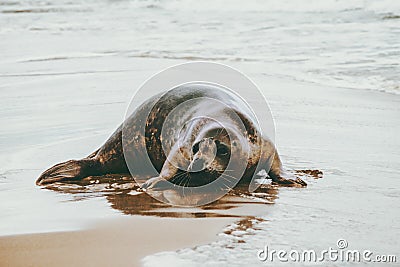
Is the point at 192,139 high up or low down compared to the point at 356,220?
Result: up

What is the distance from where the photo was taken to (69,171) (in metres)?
4.54

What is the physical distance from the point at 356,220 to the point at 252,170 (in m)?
0.72

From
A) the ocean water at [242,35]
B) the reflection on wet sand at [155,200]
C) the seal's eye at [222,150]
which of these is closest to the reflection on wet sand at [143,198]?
the reflection on wet sand at [155,200]

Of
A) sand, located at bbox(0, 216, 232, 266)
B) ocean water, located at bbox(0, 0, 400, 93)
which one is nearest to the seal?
sand, located at bbox(0, 216, 232, 266)

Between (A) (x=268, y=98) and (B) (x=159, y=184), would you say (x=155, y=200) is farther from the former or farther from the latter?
(A) (x=268, y=98)

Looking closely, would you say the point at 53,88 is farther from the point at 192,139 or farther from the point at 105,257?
the point at 105,257

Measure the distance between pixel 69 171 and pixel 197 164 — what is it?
109 centimetres

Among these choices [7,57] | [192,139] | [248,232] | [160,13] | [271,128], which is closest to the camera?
[248,232]

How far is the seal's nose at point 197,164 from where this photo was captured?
379cm

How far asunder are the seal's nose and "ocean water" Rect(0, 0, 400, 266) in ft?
1.28

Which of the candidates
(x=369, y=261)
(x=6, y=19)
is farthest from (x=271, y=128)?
(x=6, y=19)

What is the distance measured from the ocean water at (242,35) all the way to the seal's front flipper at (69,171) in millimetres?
4430

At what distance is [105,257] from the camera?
306 centimetres

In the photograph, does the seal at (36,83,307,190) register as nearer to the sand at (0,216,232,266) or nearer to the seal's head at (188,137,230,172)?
the seal's head at (188,137,230,172)
